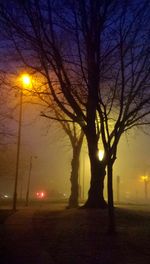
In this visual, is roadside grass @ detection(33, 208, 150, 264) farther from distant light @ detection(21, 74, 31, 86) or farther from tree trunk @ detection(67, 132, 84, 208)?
tree trunk @ detection(67, 132, 84, 208)

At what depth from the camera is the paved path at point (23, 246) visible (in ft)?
38.4

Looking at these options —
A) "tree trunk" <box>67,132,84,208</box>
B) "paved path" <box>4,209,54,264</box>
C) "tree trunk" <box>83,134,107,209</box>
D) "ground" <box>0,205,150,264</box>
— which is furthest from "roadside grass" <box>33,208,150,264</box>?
"tree trunk" <box>67,132,84,208</box>

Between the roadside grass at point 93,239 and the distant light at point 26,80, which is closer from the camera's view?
the roadside grass at point 93,239

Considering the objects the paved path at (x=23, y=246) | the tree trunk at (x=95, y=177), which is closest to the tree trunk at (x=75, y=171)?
the tree trunk at (x=95, y=177)

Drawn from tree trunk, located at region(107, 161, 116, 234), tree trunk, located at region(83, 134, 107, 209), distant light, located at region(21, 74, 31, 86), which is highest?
distant light, located at region(21, 74, 31, 86)

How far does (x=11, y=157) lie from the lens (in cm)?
7519

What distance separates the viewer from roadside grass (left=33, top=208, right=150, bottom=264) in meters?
12.0

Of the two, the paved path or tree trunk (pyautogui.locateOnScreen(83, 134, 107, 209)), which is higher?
tree trunk (pyautogui.locateOnScreen(83, 134, 107, 209))

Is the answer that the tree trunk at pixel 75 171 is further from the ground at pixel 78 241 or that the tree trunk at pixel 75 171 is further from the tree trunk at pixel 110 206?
the tree trunk at pixel 110 206

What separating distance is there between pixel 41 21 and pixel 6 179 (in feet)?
223

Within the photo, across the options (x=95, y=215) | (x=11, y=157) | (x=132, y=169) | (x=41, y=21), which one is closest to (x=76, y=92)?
(x=41, y=21)

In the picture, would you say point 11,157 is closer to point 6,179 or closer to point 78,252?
point 6,179

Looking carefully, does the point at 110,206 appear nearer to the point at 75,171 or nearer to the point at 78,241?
the point at 78,241

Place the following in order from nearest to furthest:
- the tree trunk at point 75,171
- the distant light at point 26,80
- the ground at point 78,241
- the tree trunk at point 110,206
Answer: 1. the ground at point 78,241
2. the tree trunk at point 110,206
3. the distant light at point 26,80
4. the tree trunk at point 75,171
